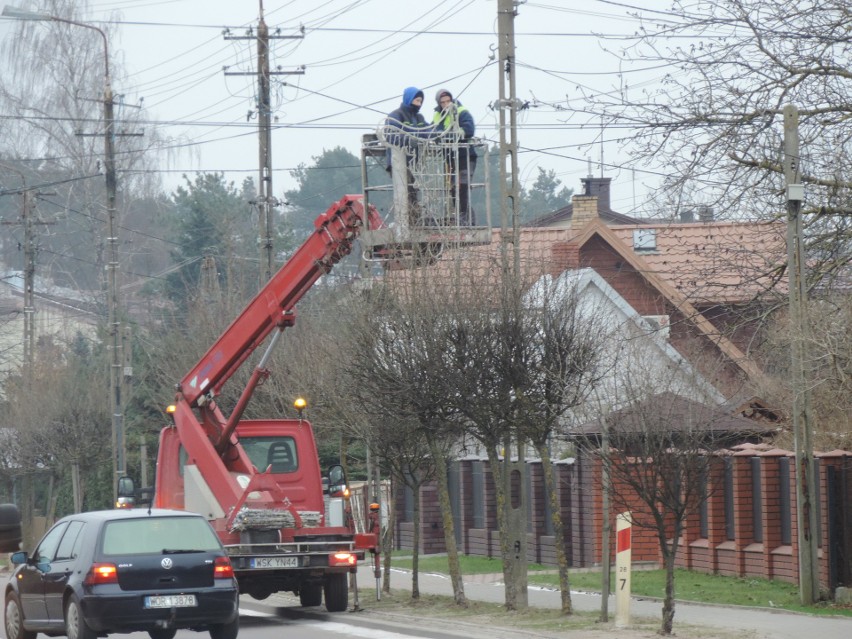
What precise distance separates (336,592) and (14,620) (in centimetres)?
480

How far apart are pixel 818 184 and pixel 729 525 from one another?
7.39 m

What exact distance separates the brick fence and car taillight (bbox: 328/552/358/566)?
2.58 metres

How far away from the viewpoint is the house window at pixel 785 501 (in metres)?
21.3

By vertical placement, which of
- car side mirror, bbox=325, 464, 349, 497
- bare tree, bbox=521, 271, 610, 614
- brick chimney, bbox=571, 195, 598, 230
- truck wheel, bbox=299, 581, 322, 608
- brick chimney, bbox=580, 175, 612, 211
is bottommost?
truck wheel, bbox=299, 581, 322, 608

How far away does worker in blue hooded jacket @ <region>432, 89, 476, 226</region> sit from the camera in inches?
702

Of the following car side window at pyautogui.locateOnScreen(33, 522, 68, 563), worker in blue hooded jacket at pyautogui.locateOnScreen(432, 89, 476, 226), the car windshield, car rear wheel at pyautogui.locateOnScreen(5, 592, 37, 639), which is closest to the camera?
the car windshield

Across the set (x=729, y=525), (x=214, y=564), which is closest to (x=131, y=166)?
(x=729, y=525)

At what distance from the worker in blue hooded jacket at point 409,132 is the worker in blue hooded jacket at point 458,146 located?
0.22 m

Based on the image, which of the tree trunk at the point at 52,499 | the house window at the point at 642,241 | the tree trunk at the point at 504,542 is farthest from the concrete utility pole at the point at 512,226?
the tree trunk at the point at 52,499

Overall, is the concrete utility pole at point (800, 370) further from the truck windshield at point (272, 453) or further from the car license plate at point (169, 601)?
the car license plate at point (169, 601)

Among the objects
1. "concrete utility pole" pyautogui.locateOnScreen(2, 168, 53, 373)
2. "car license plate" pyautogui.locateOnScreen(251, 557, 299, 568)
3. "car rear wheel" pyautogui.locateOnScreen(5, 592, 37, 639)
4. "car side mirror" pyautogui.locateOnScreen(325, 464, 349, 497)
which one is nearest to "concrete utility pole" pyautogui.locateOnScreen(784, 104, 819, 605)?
"car license plate" pyautogui.locateOnScreen(251, 557, 299, 568)

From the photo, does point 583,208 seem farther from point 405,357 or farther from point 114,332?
point 405,357

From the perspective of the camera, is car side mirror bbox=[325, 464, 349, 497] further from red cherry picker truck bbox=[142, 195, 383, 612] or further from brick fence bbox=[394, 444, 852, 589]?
brick fence bbox=[394, 444, 852, 589]

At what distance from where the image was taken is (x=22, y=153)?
82.0 meters
